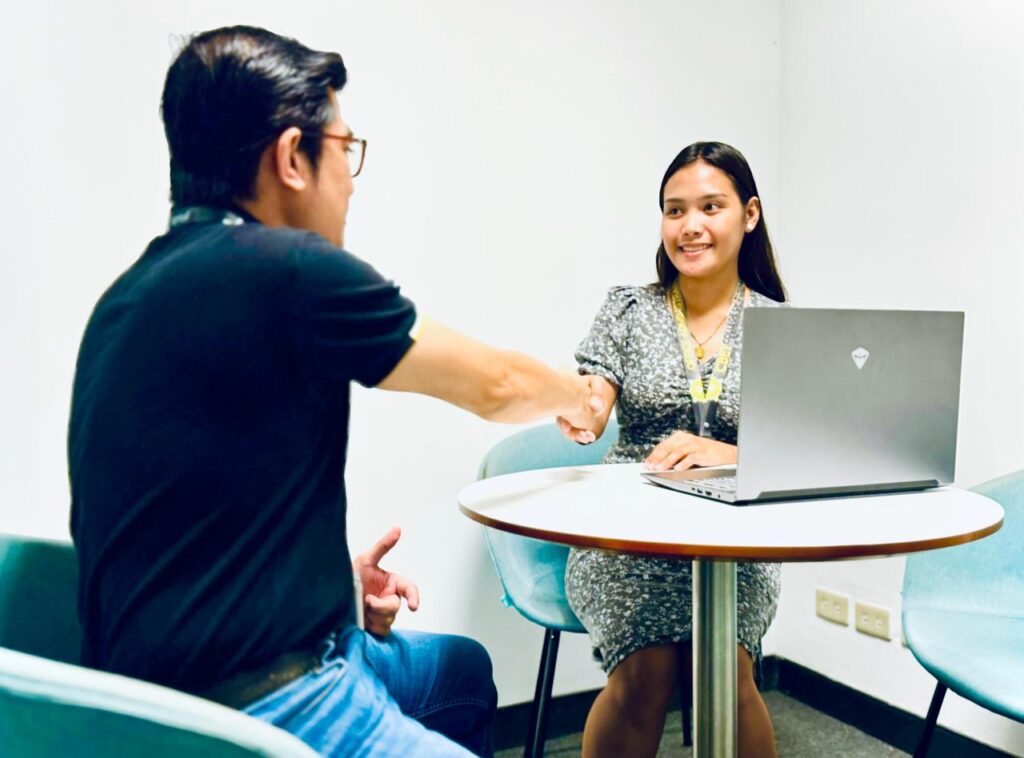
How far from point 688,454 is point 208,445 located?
1011 millimetres

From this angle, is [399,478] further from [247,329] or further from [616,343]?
[247,329]

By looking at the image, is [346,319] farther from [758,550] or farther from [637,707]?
[637,707]

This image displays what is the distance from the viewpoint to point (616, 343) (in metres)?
2.00

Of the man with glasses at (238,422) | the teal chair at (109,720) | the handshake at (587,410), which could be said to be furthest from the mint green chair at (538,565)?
the teal chair at (109,720)

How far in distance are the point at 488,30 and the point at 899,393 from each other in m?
1.53

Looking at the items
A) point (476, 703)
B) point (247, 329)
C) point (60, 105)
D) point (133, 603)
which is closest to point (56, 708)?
point (133, 603)

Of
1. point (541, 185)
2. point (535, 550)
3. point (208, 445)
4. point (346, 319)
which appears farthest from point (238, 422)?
point (541, 185)

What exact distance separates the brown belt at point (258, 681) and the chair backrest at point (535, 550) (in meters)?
1.02

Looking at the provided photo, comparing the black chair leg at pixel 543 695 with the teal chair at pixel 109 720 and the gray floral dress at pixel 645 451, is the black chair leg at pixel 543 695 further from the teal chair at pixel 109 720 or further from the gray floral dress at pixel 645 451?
the teal chair at pixel 109 720

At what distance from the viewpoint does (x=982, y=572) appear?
1.78 m

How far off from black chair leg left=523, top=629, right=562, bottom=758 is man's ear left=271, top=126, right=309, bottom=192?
1.29 meters

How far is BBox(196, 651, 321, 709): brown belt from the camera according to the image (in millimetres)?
848

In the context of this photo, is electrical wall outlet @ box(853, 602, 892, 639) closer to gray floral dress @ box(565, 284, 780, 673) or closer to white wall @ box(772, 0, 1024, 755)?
white wall @ box(772, 0, 1024, 755)

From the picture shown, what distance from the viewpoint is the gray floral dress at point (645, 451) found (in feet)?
5.46
